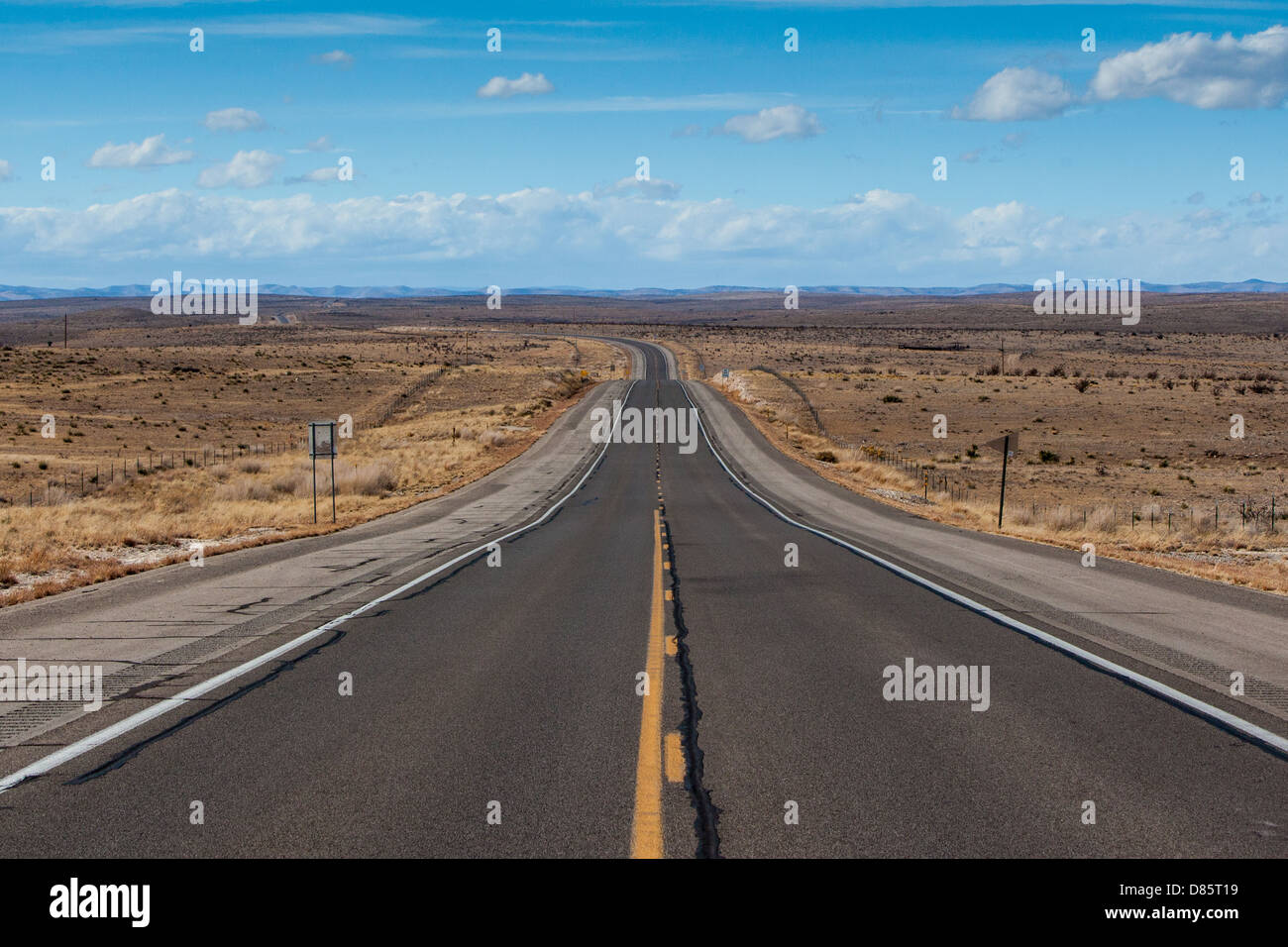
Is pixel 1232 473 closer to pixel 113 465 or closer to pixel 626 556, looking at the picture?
pixel 626 556

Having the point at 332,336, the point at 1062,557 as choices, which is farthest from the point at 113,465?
the point at 332,336

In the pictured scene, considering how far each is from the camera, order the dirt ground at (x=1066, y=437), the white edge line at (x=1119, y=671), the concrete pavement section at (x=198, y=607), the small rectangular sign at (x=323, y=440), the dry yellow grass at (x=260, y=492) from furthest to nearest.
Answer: the dirt ground at (x=1066, y=437) < the small rectangular sign at (x=323, y=440) < the dry yellow grass at (x=260, y=492) < the concrete pavement section at (x=198, y=607) < the white edge line at (x=1119, y=671)

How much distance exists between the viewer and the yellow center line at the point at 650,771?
17.2 feet

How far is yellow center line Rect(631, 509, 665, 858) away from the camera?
17.2 ft

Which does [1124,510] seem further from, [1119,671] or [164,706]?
[164,706]

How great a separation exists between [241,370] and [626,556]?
84.4m

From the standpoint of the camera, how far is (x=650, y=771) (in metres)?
6.31

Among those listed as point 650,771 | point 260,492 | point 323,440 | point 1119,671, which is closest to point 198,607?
point 650,771

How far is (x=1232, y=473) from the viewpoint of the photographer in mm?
44469

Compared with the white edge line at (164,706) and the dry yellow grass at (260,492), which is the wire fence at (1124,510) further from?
the white edge line at (164,706)

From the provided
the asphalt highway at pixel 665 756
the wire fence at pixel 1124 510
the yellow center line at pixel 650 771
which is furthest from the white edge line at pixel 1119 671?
the wire fence at pixel 1124 510

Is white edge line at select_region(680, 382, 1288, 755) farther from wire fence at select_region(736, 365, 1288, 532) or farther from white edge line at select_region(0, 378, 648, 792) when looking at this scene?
wire fence at select_region(736, 365, 1288, 532)

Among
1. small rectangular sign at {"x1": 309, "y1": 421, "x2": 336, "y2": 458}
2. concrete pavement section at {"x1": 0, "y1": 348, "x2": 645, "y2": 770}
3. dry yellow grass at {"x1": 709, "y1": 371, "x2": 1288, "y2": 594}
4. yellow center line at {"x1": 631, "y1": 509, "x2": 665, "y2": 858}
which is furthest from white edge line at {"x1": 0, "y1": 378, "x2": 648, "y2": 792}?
small rectangular sign at {"x1": 309, "y1": 421, "x2": 336, "y2": 458}

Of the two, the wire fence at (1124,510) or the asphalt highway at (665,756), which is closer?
the asphalt highway at (665,756)
